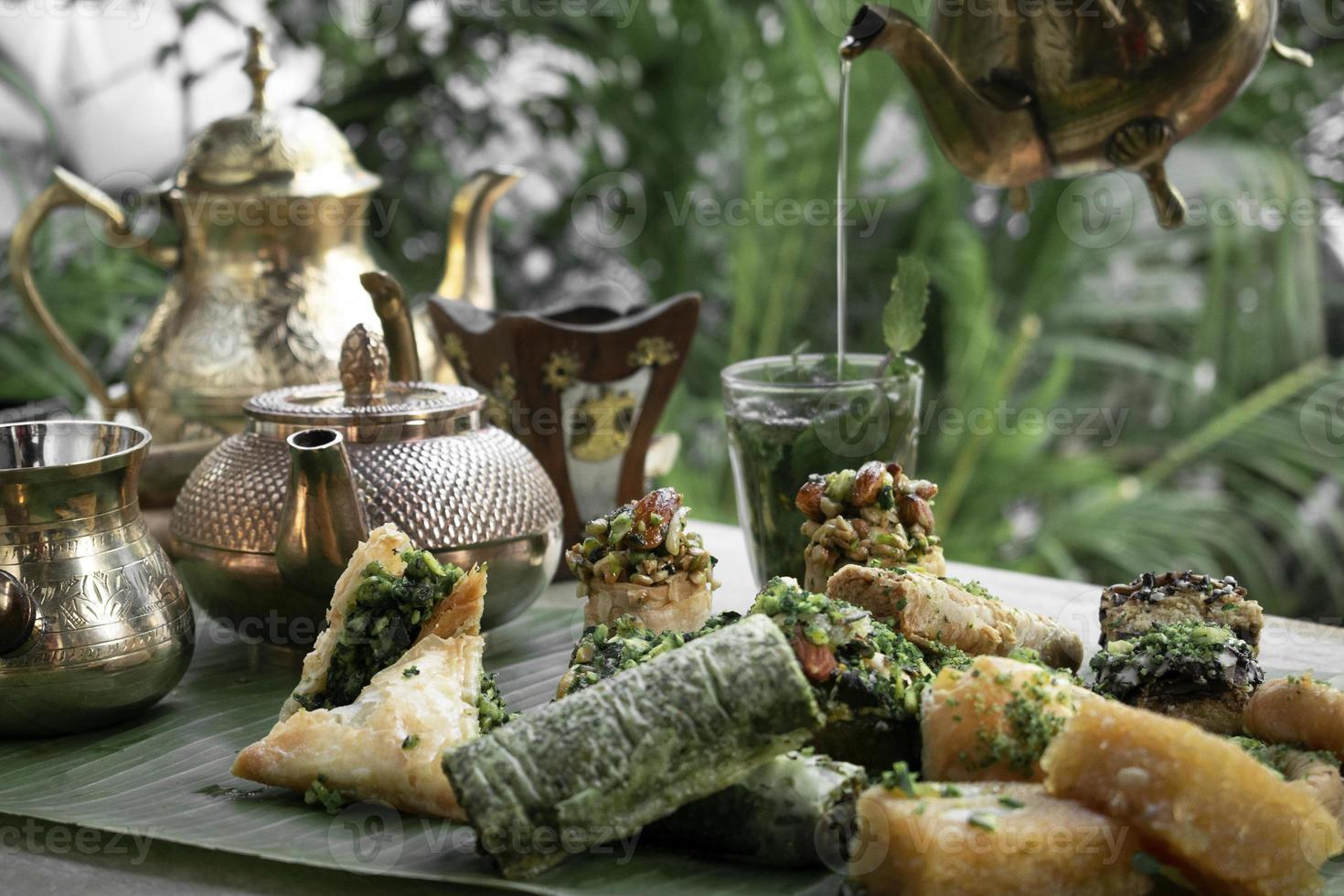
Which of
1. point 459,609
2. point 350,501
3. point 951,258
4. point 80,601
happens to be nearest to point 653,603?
point 459,609

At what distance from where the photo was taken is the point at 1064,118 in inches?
53.1

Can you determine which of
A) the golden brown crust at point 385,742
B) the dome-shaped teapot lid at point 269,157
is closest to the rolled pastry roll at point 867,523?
the golden brown crust at point 385,742

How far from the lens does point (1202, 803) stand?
0.81 metres

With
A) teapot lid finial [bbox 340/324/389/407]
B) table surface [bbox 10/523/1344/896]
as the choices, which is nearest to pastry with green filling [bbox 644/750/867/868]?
table surface [bbox 10/523/1344/896]

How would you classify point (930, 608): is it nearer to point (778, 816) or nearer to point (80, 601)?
point (778, 816)

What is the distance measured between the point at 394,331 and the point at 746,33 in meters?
2.09


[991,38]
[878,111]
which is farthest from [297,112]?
[878,111]

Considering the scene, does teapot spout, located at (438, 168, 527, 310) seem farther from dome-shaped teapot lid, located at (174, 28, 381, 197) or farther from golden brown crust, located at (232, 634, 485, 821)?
golden brown crust, located at (232, 634, 485, 821)

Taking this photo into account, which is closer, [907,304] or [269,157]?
[907,304]

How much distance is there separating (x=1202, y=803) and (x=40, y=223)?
163cm

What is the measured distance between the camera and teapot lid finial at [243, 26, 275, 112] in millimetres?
1825

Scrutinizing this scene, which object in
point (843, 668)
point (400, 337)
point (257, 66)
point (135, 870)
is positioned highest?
point (257, 66)

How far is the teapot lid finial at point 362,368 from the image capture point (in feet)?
4.53

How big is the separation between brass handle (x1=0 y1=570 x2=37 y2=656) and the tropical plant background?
2.05 metres
